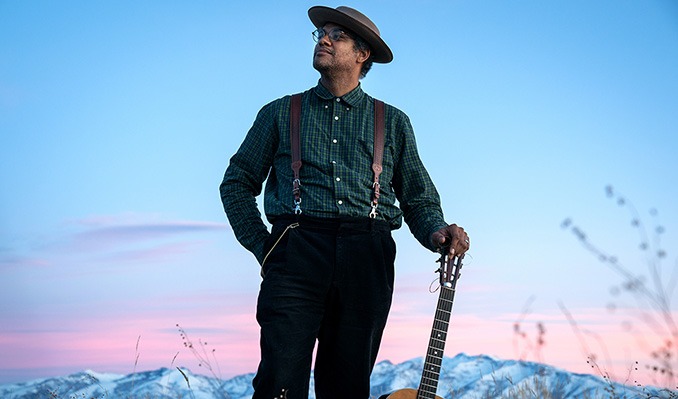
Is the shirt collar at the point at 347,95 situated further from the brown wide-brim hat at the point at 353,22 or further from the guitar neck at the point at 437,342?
the guitar neck at the point at 437,342

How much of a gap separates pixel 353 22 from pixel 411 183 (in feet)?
3.42

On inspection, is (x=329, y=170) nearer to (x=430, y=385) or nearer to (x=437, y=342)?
(x=437, y=342)

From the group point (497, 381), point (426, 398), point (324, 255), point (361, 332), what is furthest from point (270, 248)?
point (497, 381)

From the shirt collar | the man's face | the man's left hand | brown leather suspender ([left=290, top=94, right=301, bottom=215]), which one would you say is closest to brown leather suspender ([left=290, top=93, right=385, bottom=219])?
brown leather suspender ([left=290, top=94, right=301, bottom=215])

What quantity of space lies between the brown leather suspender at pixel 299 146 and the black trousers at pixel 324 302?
0.13m

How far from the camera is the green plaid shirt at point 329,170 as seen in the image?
5.64 meters

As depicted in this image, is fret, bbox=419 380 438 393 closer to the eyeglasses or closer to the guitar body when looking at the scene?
the guitar body

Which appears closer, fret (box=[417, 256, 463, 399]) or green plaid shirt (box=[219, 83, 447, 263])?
fret (box=[417, 256, 463, 399])

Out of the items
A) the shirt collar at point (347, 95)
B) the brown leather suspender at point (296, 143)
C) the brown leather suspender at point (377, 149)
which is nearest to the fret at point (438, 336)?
the brown leather suspender at point (377, 149)

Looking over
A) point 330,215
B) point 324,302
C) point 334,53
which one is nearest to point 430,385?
point 324,302

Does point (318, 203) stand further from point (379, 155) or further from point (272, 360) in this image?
point (272, 360)

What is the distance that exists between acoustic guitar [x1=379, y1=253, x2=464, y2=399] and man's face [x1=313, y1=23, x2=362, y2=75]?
1300 mm

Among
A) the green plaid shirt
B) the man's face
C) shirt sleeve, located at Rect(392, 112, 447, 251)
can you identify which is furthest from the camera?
shirt sleeve, located at Rect(392, 112, 447, 251)

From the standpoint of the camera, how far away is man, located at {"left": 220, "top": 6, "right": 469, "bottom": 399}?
5449mm
